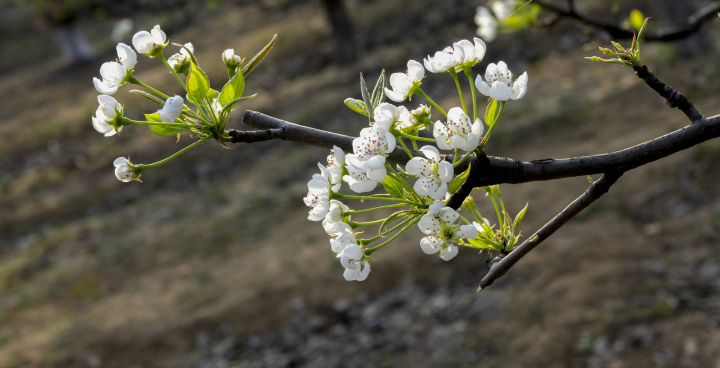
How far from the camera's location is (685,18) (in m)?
7.43

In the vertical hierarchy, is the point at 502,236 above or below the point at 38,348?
below

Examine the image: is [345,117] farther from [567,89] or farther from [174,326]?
[174,326]

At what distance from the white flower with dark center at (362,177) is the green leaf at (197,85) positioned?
0.28 m

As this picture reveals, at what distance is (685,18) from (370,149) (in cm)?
782

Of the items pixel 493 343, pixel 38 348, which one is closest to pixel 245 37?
pixel 38 348

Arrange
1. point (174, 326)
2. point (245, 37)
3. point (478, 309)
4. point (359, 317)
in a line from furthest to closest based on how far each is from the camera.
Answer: point (245, 37) → point (174, 326) → point (359, 317) → point (478, 309)

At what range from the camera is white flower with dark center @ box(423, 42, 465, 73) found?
1.07m

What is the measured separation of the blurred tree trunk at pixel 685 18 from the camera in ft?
24.8

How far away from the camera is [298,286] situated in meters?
6.21

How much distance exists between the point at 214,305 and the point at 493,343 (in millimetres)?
3080

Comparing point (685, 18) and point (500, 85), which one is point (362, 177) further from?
point (685, 18)

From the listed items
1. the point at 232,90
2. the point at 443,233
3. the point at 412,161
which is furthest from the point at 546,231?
the point at 232,90

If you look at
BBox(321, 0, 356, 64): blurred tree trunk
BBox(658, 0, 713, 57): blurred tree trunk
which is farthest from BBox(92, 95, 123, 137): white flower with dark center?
BBox(321, 0, 356, 64): blurred tree trunk

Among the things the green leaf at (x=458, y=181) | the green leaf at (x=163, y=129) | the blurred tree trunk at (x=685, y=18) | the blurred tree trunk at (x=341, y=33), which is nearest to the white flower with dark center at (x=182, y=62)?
the green leaf at (x=163, y=129)
